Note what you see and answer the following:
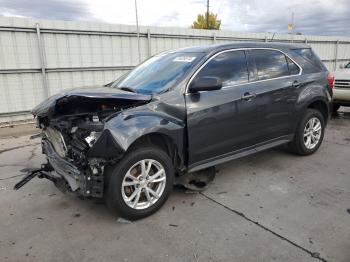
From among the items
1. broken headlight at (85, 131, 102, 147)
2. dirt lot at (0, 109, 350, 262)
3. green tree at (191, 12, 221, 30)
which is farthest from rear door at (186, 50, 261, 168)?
green tree at (191, 12, 221, 30)

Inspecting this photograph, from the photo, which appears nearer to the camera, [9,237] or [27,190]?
[9,237]

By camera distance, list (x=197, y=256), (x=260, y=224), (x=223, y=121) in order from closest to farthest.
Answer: (x=197, y=256) < (x=260, y=224) < (x=223, y=121)

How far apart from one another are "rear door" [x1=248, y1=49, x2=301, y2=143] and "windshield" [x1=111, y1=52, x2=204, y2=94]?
38.7 inches

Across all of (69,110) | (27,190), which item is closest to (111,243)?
(69,110)

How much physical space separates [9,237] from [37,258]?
550mm

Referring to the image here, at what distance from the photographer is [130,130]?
3109mm

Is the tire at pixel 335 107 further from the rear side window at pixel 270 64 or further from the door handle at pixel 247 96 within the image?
the door handle at pixel 247 96

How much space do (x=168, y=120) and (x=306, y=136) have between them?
113 inches

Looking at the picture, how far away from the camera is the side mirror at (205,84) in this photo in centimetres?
356

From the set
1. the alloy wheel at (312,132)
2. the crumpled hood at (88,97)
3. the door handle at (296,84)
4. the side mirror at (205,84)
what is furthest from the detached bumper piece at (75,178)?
the alloy wheel at (312,132)

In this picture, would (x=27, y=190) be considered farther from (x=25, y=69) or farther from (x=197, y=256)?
(x=25, y=69)

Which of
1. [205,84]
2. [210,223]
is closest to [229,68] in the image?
[205,84]

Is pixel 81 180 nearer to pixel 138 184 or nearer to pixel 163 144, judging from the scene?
pixel 138 184

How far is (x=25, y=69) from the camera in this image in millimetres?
8945
